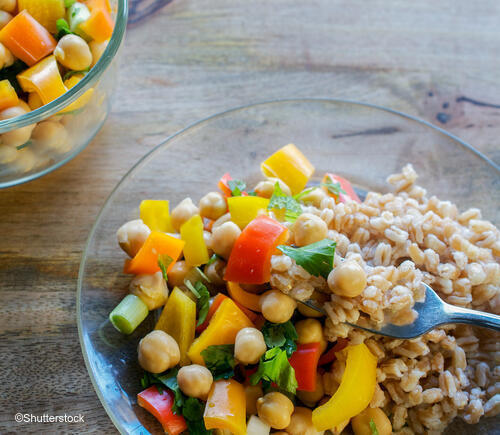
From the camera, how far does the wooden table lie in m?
2.14

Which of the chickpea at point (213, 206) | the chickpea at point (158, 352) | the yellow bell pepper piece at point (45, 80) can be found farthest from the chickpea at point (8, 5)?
the chickpea at point (158, 352)

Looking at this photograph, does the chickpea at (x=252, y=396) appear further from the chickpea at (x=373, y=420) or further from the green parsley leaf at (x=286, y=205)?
the green parsley leaf at (x=286, y=205)

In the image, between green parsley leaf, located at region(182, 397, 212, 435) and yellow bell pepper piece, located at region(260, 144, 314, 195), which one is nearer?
green parsley leaf, located at region(182, 397, 212, 435)

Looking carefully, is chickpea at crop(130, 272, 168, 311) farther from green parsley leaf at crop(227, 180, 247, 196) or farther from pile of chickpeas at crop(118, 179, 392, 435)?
green parsley leaf at crop(227, 180, 247, 196)

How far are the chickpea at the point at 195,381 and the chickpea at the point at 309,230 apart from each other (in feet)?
1.68

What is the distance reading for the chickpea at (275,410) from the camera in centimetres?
173

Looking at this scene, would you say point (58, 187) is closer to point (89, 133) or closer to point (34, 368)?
point (89, 133)

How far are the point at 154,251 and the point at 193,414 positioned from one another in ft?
1.83

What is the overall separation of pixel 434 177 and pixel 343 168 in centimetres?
37

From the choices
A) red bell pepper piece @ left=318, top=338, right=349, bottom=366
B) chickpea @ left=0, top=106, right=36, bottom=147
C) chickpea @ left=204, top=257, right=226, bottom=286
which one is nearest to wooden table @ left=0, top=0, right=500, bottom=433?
chickpea @ left=0, top=106, right=36, bottom=147

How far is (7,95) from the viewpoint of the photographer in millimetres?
2025

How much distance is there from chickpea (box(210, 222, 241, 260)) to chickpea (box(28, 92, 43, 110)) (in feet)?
2.69

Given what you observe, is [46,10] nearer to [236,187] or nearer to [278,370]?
[236,187]

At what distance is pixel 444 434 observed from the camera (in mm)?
1883
